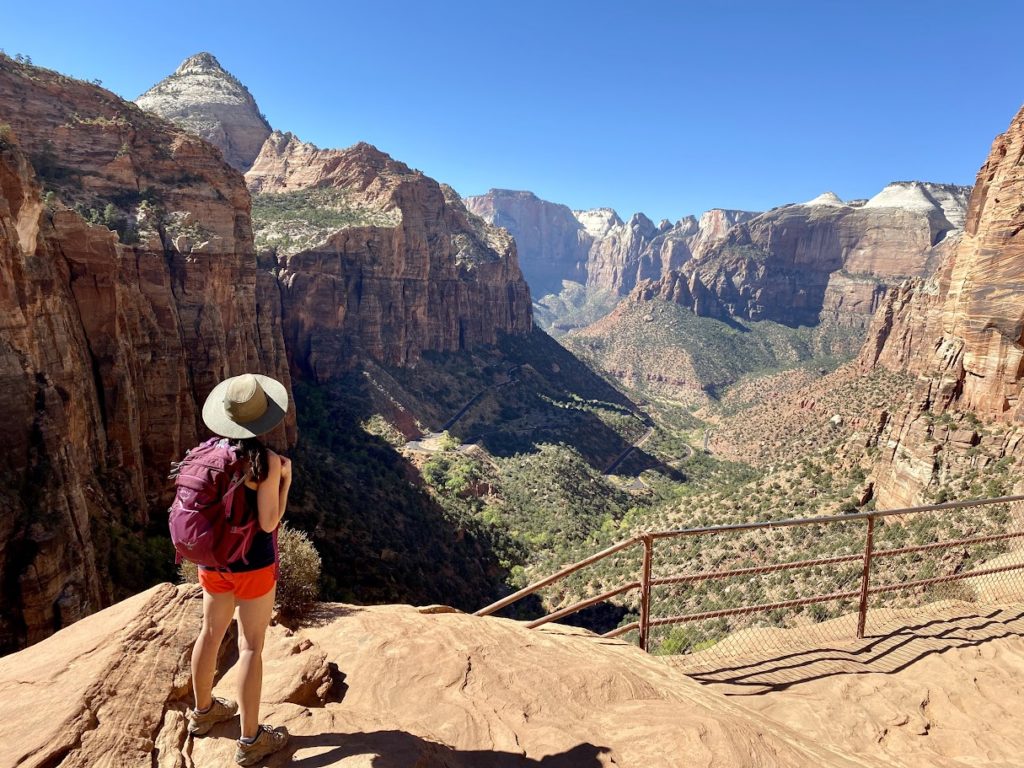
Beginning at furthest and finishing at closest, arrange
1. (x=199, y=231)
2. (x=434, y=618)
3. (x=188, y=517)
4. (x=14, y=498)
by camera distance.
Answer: (x=199, y=231) → (x=14, y=498) → (x=434, y=618) → (x=188, y=517)

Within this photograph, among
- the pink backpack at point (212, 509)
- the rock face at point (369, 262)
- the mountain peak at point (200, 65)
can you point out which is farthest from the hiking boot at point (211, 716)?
the mountain peak at point (200, 65)

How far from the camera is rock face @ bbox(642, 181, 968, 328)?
136875 millimetres

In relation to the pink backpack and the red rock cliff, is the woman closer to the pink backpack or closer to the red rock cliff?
the pink backpack

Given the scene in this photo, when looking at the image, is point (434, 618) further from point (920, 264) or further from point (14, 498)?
point (920, 264)

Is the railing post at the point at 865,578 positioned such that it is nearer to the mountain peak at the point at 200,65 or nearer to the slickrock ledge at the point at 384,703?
the slickrock ledge at the point at 384,703

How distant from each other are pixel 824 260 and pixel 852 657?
169m

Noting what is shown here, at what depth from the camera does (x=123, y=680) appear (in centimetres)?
512

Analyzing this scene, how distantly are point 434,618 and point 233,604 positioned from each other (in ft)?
13.5

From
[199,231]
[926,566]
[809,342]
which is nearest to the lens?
[926,566]

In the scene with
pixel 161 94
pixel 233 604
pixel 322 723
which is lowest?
pixel 322 723

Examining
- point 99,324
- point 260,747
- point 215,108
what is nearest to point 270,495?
point 260,747

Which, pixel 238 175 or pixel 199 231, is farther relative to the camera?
pixel 238 175

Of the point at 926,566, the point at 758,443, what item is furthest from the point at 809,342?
the point at 926,566

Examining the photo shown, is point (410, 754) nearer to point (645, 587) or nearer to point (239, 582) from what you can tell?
point (239, 582)
